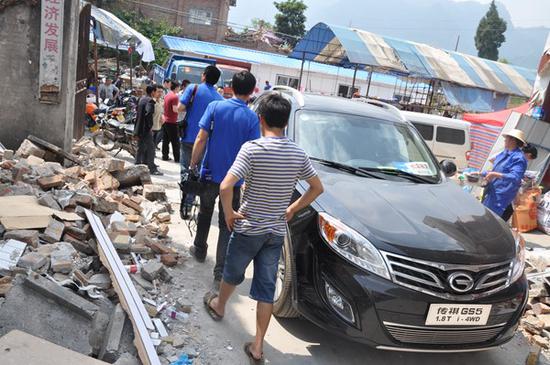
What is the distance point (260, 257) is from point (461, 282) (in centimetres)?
134

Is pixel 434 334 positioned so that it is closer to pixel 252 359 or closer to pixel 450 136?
pixel 252 359

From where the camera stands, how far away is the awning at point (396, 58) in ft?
66.3

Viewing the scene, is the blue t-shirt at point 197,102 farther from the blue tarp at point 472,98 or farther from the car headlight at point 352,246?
the blue tarp at point 472,98

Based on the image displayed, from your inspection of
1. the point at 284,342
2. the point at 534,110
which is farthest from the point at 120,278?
the point at 534,110

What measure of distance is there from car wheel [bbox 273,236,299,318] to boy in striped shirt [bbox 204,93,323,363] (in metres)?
0.30

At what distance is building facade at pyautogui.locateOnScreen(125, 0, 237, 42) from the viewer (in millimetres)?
36906

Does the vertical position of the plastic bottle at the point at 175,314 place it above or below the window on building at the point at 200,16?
below

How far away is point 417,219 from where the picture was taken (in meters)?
3.34

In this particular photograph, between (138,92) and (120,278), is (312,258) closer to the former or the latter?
(120,278)

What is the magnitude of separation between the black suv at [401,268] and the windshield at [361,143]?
32 centimetres

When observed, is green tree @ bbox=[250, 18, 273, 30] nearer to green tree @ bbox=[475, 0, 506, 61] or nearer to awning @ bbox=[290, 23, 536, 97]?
awning @ bbox=[290, 23, 536, 97]

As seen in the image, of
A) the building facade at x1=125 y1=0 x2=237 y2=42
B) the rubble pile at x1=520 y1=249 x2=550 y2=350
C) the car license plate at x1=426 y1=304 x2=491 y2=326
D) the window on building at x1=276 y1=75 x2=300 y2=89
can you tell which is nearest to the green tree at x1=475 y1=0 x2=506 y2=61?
the building facade at x1=125 y1=0 x2=237 y2=42

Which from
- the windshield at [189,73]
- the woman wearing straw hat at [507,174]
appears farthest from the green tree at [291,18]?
the woman wearing straw hat at [507,174]

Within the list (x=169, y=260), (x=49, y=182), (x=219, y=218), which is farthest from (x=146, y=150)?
(x=219, y=218)
